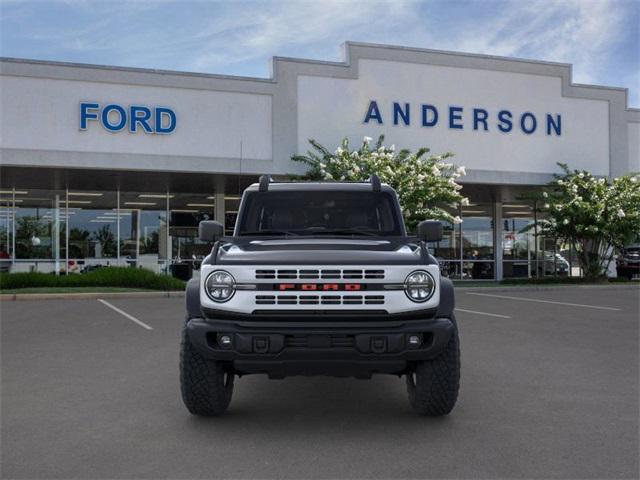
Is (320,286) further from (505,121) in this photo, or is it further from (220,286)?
(505,121)

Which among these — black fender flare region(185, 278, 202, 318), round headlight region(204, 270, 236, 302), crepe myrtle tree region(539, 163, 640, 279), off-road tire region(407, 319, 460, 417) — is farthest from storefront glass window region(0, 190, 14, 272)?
off-road tire region(407, 319, 460, 417)

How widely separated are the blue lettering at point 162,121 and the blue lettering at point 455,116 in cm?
1034

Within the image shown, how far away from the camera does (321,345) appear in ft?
15.8

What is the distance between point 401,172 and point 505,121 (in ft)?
22.2

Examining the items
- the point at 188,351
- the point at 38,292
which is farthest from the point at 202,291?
the point at 38,292

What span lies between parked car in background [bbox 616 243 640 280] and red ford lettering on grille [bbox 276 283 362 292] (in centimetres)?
2820

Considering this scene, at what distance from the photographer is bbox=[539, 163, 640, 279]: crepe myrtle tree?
2464 centimetres

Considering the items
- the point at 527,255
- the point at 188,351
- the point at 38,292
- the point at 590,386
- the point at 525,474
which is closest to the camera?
the point at 525,474

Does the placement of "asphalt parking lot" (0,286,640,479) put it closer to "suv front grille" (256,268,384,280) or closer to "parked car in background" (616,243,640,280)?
"suv front grille" (256,268,384,280)

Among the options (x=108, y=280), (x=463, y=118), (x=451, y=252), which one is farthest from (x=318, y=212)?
(x=451, y=252)

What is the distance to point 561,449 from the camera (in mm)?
4699

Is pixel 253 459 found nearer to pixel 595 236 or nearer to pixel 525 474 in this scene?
pixel 525 474

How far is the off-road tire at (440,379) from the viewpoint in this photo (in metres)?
5.20

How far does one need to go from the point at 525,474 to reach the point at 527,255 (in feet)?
92.8
